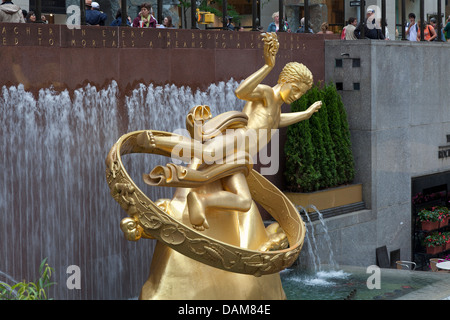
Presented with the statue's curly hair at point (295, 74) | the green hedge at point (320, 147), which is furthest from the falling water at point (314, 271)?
the statue's curly hair at point (295, 74)

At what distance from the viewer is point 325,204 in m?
13.6

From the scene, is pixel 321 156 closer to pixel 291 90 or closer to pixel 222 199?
pixel 291 90

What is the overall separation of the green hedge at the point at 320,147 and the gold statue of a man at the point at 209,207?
4.06m

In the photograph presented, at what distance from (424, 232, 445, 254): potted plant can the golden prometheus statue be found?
6.44 metres

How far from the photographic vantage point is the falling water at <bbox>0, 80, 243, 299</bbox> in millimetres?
10289

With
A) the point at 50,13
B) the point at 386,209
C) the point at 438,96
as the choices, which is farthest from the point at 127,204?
the point at 50,13

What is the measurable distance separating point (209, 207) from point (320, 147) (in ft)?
17.2

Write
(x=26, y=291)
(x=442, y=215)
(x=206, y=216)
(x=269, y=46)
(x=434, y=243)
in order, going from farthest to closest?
(x=442, y=215)
(x=434, y=243)
(x=269, y=46)
(x=26, y=291)
(x=206, y=216)

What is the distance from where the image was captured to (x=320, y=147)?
1353cm

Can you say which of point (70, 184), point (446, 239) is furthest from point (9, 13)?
point (446, 239)

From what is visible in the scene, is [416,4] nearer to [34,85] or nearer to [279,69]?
[279,69]

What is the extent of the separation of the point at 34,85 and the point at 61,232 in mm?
1722

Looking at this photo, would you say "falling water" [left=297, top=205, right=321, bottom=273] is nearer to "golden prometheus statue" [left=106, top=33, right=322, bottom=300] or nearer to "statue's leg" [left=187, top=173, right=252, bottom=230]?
"golden prometheus statue" [left=106, top=33, right=322, bottom=300]

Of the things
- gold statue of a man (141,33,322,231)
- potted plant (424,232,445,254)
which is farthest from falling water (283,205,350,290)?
gold statue of a man (141,33,322,231)
